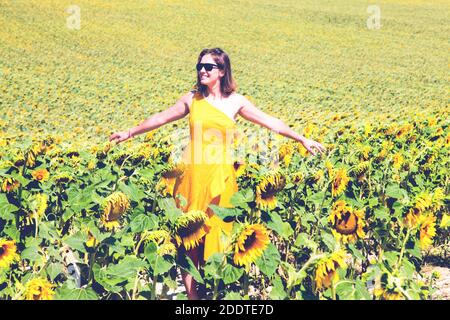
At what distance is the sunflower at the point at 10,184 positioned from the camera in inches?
125

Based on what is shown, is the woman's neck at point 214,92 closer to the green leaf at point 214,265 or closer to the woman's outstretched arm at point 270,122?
the woman's outstretched arm at point 270,122

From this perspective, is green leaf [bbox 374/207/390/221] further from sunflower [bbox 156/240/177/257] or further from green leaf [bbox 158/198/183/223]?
sunflower [bbox 156/240/177/257]

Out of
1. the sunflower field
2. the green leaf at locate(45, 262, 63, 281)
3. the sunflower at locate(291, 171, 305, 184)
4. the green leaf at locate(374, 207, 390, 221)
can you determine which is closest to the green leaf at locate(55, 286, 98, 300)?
the sunflower field

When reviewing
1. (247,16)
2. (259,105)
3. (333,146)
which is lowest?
(333,146)

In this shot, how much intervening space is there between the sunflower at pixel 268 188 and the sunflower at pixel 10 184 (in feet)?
4.41

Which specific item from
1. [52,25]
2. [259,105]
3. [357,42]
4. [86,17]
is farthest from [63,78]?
[357,42]

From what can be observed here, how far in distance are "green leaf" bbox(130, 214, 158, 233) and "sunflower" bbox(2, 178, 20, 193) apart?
2.74 ft

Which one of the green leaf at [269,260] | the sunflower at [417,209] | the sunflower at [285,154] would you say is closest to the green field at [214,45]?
the sunflower at [285,154]

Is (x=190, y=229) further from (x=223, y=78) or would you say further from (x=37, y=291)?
(x=223, y=78)

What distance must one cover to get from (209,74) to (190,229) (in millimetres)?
1101

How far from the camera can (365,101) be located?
1778 cm

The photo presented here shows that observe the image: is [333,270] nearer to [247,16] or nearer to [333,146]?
[333,146]

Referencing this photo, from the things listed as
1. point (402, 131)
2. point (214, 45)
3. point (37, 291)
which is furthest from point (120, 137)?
point (214, 45)

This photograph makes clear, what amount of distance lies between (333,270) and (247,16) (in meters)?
30.5
